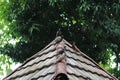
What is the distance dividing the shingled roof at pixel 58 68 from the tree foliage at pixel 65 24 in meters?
6.82

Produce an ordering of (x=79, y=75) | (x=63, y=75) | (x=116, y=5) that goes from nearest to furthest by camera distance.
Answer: (x=63, y=75), (x=79, y=75), (x=116, y=5)

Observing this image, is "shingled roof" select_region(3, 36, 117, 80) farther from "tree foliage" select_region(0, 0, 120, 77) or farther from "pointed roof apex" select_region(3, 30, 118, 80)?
"tree foliage" select_region(0, 0, 120, 77)

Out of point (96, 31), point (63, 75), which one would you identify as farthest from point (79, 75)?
point (96, 31)

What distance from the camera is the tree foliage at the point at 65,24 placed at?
10.6 m

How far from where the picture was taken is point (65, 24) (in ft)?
38.9

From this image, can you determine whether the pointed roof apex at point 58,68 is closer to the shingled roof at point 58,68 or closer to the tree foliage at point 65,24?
the shingled roof at point 58,68

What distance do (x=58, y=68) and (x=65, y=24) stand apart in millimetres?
9292

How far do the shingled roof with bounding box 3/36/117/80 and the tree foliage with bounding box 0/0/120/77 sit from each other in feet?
22.4

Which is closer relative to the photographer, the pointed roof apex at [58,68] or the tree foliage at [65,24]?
the pointed roof apex at [58,68]

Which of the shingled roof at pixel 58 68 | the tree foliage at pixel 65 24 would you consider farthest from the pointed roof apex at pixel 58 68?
the tree foliage at pixel 65 24

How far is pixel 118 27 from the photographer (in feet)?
35.2

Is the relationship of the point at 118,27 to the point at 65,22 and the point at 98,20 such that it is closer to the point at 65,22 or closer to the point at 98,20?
the point at 98,20

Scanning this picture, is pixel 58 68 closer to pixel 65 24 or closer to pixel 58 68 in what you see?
pixel 58 68

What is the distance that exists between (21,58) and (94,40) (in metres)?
2.62
